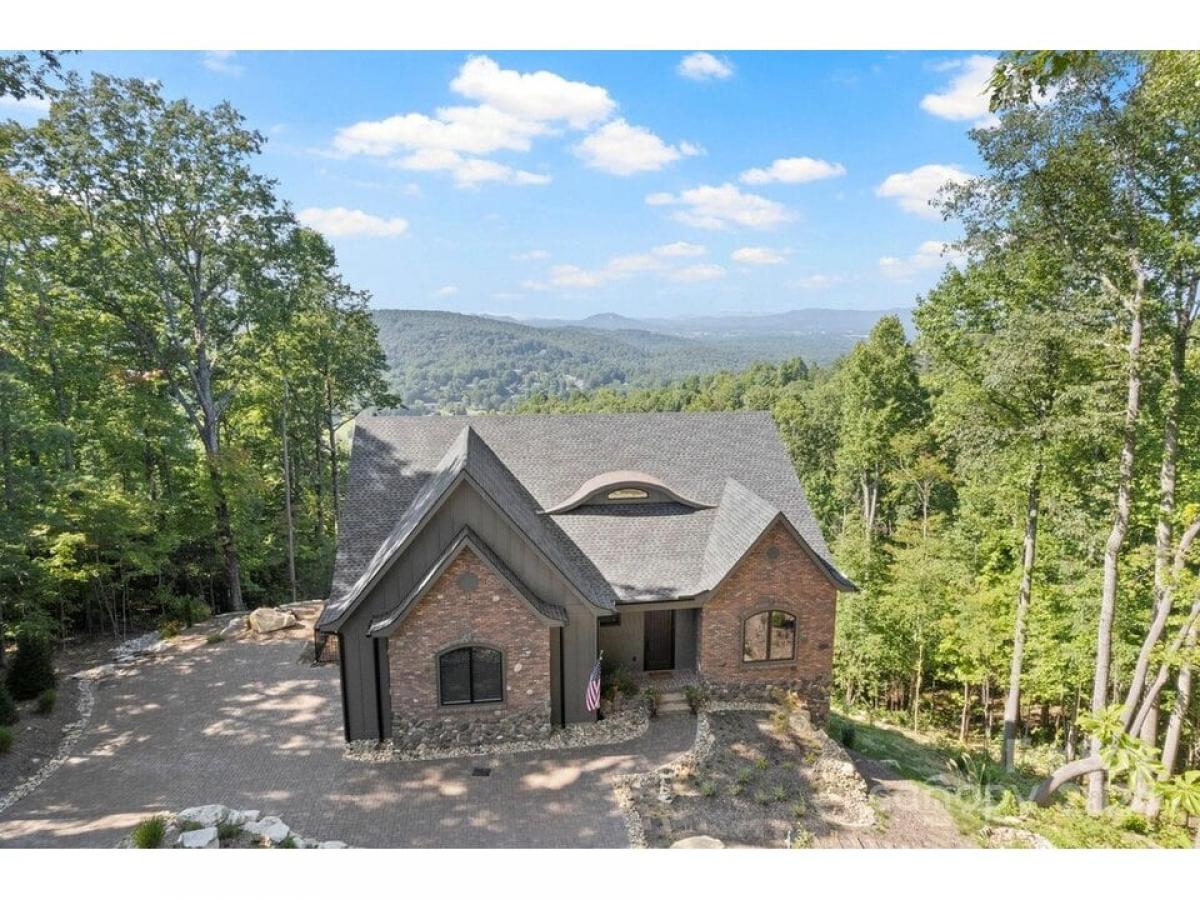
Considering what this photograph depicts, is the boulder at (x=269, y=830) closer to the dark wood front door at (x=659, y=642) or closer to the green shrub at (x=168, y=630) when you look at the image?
the dark wood front door at (x=659, y=642)

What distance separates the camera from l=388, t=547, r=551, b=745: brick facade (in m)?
12.2

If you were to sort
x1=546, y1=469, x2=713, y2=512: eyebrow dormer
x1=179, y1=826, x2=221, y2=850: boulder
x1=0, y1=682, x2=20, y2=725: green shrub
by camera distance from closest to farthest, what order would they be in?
x1=179, y1=826, x2=221, y2=850: boulder → x1=0, y1=682, x2=20, y2=725: green shrub → x1=546, y1=469, x2=713, y2=512: eyebrow dormer

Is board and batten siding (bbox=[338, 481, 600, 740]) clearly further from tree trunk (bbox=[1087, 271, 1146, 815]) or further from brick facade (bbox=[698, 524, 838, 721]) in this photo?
tree trunk (bbox=[1087, 271, 1146, 815])

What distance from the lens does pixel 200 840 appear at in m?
8.48

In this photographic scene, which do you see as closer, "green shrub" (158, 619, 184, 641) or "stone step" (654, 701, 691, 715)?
"stone step" (654, 701, 691, 715)

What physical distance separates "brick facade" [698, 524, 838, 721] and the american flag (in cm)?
256

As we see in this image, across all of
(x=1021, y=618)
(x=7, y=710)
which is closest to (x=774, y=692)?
(x=1021, y=618)

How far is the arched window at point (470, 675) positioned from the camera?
12625 millimetres

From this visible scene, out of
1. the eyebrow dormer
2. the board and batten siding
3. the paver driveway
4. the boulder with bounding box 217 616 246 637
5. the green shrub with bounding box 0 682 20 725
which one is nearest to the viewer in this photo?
the paver driveway

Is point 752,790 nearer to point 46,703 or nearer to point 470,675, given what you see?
point 470,675

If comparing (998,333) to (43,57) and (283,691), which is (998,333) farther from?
(43,57)

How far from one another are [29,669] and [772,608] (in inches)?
659

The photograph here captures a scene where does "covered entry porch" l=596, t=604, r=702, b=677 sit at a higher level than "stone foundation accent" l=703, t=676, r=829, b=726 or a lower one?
higher

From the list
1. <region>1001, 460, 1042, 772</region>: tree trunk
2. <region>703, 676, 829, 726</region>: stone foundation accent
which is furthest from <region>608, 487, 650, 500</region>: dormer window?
<region>1001, 460, 1042, 772</region>: tree trunk
